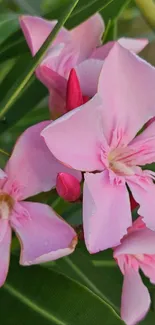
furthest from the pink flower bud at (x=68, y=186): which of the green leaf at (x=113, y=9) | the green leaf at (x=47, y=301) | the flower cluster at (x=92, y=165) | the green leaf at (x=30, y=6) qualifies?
the green leaf at (x=30, y=6)

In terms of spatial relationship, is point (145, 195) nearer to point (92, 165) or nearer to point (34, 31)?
point (92, 165)

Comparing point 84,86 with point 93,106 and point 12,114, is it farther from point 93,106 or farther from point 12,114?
point 12,114

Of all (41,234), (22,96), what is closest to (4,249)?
→ (41,234)

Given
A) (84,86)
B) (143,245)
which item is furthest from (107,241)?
(84,86)

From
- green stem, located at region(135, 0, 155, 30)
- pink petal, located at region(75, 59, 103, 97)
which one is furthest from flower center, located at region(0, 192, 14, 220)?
green stem, located at region(135, 0, 155, 30)

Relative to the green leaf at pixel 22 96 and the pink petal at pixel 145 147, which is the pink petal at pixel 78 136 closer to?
the pink petal at pixel 145 147

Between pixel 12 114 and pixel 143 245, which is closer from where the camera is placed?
pixel 143 245

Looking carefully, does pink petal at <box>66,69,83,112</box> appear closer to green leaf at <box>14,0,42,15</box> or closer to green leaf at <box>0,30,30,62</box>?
green leaf at <box>0,30,30,62</box>
